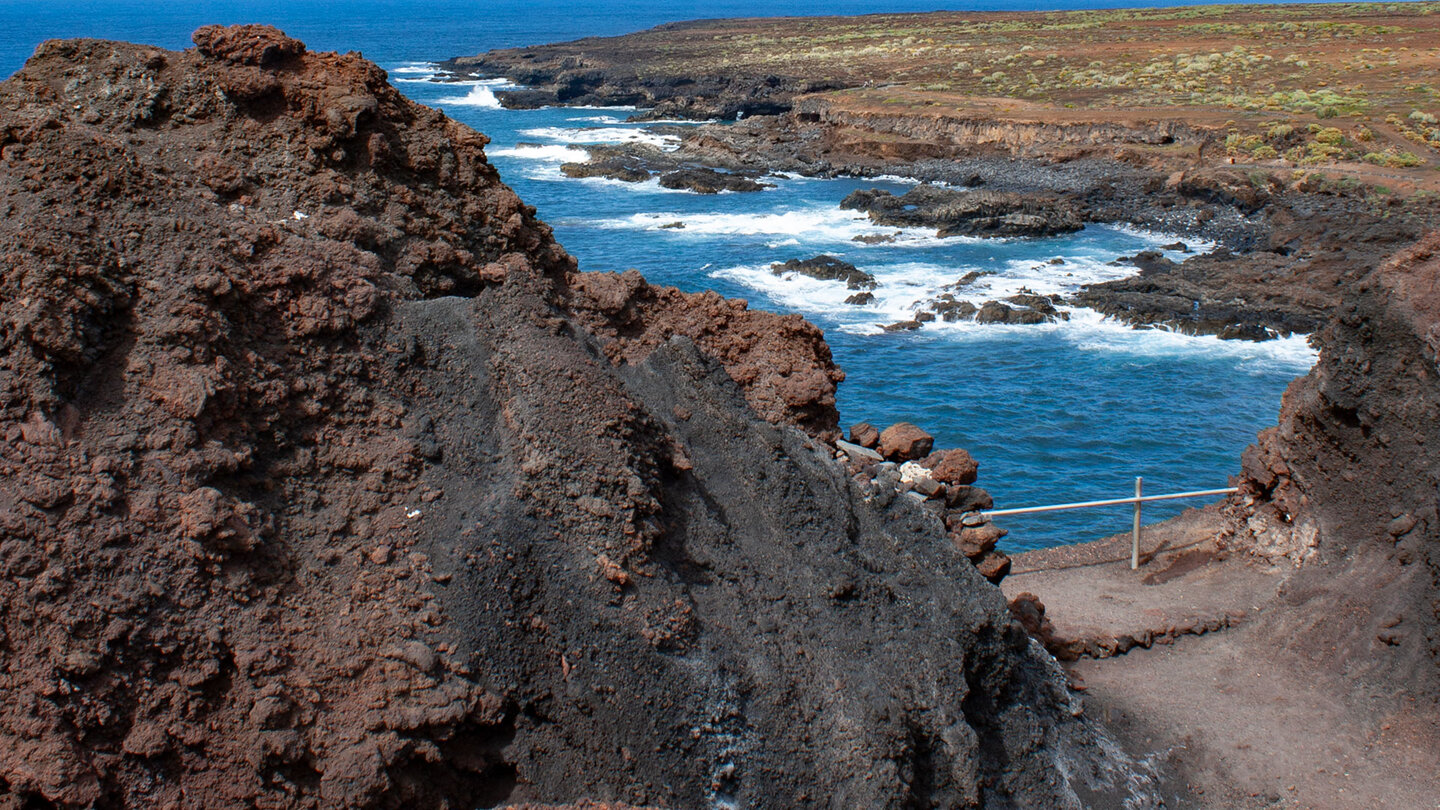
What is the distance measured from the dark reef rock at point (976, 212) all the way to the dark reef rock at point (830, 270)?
22.2ft

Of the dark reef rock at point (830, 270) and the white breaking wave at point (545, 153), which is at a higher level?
the white breaking wave at point (545, 153)

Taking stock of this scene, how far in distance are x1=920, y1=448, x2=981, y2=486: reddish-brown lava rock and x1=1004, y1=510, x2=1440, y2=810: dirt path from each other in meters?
1.95

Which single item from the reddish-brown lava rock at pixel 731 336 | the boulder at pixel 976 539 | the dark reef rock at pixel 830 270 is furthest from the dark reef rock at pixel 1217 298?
the reddish-brown lava rock at pixel 731 336

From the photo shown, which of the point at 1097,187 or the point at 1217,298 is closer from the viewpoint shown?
the point at 1217,298

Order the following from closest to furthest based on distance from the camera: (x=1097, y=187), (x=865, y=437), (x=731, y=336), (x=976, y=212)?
(x=731, y=336) → (x=865, y=437) → (x=976, y=212) → (x=1097, y=187)

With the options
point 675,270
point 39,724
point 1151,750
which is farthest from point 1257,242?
point 39,724

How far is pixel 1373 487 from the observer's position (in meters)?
11.7

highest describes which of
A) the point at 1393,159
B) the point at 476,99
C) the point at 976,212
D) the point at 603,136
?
the point at 476,99

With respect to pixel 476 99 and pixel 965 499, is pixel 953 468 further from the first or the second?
pixel 476 99

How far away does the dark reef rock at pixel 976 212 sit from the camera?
4094cm

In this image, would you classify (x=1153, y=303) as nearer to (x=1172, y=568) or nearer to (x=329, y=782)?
(x=1172, y=568)

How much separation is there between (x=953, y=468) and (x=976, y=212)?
2860 centimetres

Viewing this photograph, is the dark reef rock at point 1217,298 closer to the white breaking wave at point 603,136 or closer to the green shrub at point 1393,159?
the green shrub at point 1393,159

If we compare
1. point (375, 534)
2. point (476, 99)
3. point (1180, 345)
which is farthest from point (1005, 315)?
point (476, 99)
